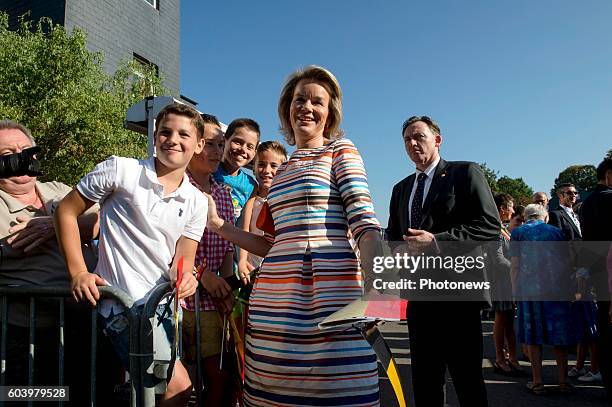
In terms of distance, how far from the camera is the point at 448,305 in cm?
287

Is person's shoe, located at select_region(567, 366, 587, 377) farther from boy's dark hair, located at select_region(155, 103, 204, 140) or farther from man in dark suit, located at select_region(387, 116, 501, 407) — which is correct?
boy's dark hair, located at select_region(155, 103, 204, 140)

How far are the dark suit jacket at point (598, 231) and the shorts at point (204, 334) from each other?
3.29 meters

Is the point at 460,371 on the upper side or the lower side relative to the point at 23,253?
lower

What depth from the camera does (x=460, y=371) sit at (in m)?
2.77

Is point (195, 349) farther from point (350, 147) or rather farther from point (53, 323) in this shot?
point (350, 147)

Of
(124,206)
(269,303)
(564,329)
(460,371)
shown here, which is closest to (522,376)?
(564,329)

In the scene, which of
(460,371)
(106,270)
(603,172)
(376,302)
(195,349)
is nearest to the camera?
(376,302)

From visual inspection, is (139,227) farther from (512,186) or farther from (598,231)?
(512,186)

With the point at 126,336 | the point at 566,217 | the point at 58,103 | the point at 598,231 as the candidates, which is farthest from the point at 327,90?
the point at 58,103

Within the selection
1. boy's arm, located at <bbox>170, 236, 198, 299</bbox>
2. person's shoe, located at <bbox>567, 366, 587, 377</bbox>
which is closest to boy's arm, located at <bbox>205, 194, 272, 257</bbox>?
boy's arm, located at <bbox>170, 236, 198, 299</bbox>

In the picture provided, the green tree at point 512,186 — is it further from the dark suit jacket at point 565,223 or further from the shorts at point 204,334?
the shorts at point 204,334

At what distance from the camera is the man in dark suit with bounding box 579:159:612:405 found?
3.88 metres

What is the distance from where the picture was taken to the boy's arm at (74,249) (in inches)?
71.3

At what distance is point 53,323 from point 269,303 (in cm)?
120
